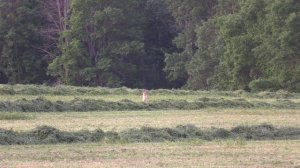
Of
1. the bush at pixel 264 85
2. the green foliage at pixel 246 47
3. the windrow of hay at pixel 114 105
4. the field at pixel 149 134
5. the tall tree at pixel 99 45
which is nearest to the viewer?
the field at pixel 149 134

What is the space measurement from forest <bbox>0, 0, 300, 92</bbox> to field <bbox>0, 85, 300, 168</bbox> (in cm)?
2160

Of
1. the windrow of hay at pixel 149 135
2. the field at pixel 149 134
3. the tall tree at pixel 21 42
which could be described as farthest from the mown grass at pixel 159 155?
the tall tree at pixel 21 42

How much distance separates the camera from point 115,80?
234 feet

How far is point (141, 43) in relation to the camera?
73.8m

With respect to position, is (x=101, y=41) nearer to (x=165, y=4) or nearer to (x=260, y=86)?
(x=165, y=4)

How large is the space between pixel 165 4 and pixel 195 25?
6760 mm

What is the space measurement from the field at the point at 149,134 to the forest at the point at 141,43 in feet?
70.9

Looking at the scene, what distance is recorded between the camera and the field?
18547mm

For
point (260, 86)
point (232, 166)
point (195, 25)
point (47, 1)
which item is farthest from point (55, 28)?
point (232, 166)

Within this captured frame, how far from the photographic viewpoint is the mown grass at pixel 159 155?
17.7m

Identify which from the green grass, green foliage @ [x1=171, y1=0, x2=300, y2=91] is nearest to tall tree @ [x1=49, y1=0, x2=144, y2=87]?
green foliage @ [x1=171, y1=0, x2=300, y2=91]

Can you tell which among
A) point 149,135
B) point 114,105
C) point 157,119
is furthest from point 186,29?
point 149,135

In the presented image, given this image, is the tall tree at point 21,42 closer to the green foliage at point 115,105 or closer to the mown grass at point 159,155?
the green foliage at point 115,105

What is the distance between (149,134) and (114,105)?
42.6ft
